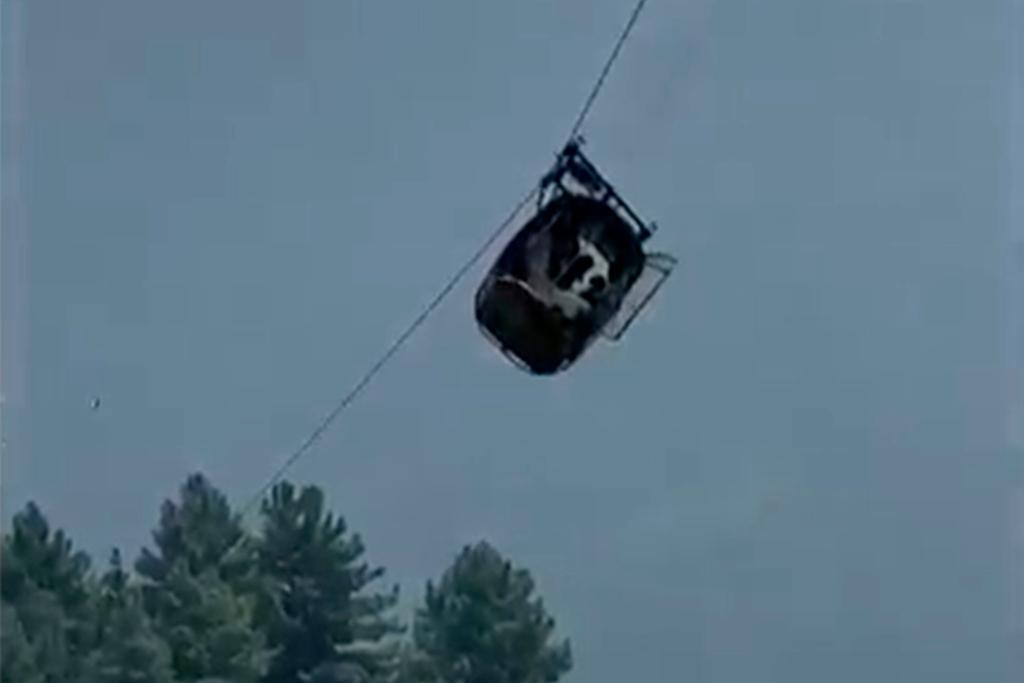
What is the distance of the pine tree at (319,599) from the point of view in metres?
2.22

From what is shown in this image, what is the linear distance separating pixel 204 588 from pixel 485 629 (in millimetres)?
295

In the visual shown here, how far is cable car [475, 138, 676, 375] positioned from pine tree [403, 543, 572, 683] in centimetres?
58

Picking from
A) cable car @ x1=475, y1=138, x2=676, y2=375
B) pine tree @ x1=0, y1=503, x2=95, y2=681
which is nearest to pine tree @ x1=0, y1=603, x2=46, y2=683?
pine tree @ x1=0, y1=503, x2=95, y2=681

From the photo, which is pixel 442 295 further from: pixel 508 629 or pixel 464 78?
pixel 508 629

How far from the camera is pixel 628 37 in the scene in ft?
6.47

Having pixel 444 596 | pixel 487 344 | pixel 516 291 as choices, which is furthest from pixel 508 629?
pixel 516 291

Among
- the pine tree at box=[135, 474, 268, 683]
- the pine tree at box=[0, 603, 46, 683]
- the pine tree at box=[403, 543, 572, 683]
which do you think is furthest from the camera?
the pine tree at box=[403, 543, 572, 683]

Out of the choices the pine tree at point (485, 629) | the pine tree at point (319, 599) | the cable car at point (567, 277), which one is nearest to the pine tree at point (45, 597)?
the pine tree at point (319, 599)

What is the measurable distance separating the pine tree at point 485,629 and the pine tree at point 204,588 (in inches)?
6.9

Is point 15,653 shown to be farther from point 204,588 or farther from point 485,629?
point 485,629

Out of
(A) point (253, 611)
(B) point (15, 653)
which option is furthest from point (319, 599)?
(B) point (15, 653)

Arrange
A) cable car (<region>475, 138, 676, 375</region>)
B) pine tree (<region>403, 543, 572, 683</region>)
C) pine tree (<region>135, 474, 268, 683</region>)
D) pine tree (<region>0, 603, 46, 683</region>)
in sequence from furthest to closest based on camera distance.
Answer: pine tree (<region>403, 543, 572, 683</region>)
pine tree (<region>135, 474, 268, 683</region>)
pine tree (<region>0, 603, 46, 683</region>)
cable car (<region>475, 138, 676, 375</region>)

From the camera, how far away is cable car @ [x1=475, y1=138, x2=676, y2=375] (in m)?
1.66

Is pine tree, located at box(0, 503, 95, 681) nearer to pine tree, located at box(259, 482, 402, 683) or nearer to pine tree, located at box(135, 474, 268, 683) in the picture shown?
pine tree, located at box(135, 474, 268, 683)
